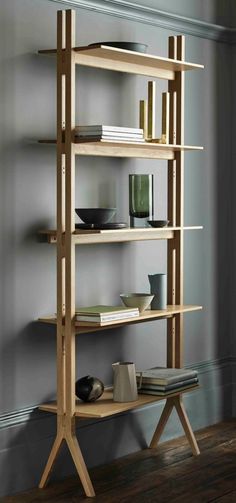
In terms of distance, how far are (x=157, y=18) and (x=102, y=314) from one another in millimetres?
1623

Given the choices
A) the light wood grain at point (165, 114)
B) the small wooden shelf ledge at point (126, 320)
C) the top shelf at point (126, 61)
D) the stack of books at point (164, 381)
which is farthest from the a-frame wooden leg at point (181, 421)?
the top shelf at point (126, 61)

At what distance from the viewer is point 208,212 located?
16.8 feet

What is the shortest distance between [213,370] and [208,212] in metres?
0.84

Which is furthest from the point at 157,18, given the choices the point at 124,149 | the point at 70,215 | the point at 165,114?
the point at 70,215

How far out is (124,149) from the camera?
13.7 feet

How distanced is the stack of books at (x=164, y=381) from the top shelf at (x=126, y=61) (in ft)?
4.35

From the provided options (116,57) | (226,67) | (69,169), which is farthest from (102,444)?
(226,67)

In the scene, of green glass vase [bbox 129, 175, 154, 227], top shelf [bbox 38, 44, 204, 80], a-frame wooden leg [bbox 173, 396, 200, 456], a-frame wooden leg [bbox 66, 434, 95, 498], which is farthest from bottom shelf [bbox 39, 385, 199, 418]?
top shelf [bbox 38, 44, 204, 80]

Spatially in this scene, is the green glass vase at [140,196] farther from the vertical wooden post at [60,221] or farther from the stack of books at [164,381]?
the stack of books at [164,381]

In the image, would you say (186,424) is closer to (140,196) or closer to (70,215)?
(140,196)

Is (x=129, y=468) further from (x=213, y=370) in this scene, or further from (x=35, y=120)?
(x=35, y=120)

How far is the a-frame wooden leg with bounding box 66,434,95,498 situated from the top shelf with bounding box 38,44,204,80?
4.95ft

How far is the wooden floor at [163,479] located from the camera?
12.5 feet

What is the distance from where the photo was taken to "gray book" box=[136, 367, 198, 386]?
4223 mm
